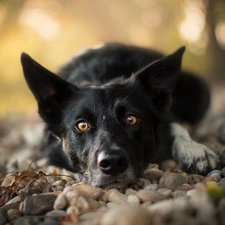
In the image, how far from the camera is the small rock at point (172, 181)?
2305 millimetres

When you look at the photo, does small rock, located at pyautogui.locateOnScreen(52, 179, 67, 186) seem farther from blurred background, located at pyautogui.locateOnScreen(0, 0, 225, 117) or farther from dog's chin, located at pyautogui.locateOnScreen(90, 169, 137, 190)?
blurred background, located at pyautogui.locateOnScreen(0, 0, 225, 117)

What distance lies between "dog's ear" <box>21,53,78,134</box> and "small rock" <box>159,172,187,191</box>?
123 centimetres

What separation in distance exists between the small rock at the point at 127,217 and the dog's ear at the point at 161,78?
1.75 meters

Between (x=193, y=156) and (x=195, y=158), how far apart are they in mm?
29

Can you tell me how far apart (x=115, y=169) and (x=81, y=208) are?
Result: 0.49 metres

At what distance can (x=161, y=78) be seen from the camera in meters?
3.17

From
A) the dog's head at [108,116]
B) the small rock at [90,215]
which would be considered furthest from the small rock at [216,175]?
the small rock at [90,215]

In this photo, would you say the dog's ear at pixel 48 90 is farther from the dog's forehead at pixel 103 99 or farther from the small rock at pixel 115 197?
the small rock at pixel 115 197

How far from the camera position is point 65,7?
7.49 m

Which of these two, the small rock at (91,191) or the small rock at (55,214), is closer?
the small rock at (55,214)

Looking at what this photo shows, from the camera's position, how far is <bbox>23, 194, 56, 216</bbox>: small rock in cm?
193

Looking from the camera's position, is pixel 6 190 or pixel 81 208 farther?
pixel 6 190

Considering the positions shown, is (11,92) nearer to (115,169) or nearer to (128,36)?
(128,36)

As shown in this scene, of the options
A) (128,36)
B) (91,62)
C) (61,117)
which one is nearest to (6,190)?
(61,117)
